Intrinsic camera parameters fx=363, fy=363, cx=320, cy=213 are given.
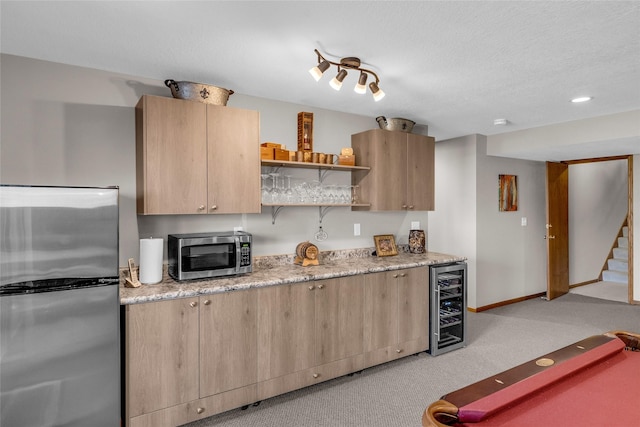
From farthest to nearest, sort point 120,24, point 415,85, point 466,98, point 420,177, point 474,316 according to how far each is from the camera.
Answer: point 474,316 → point 420,177 → point 466,98 → point 415,85 → point 120,24

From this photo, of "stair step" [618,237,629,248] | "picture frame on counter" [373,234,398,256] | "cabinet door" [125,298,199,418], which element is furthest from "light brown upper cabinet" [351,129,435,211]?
"stair step" [618,237,629,248]

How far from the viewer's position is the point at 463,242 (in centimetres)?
518

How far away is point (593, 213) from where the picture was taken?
6.68 m

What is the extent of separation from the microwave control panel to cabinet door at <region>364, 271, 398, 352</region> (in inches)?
40.3

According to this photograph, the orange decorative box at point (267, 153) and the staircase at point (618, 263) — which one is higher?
the orange decorative box at point (267, 153)

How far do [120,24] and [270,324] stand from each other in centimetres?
211

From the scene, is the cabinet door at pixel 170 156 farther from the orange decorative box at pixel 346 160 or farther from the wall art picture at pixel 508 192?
the wall art picture at pixel 508 192

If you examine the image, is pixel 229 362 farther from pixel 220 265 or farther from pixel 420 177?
pixel 420 177

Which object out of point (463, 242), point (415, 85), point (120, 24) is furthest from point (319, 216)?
point (463, 242)

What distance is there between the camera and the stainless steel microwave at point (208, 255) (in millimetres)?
2561

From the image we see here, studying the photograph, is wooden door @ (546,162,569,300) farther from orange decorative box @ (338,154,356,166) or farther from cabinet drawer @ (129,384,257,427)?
cabinet drawer @ (129,384,257,427)

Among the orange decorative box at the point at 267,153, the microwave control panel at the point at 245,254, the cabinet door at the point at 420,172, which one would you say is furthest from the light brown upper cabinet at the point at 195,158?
the cabinet door at the point at 420,172

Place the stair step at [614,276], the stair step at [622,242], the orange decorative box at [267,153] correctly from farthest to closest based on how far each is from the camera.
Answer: the stair step at [622,242] → the stair step at [614,276] → the orange decorative box at [267,153]

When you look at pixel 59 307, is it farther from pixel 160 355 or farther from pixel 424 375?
pixel 424 375
